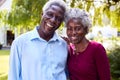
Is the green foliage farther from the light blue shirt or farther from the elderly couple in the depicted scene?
the light blue shirt

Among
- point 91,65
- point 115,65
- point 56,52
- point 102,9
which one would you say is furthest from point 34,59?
point 115,65

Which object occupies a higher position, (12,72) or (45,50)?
(45,50)

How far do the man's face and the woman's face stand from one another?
109 millimetres

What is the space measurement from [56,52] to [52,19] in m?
0.31

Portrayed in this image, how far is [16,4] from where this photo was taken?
12.6 m

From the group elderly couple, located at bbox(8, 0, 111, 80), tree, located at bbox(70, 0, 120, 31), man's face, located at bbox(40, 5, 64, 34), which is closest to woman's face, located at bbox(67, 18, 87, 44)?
elderly couple, located at bbox(8, 0, 111, 80)

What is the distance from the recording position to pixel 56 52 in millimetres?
3332

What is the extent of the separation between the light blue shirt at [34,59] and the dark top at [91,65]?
5.7 inches

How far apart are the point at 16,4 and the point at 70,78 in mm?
9454

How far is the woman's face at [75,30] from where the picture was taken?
10.9 ft

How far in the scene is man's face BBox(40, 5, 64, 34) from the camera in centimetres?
324

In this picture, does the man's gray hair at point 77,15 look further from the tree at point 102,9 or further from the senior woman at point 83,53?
the tree at point 102,9

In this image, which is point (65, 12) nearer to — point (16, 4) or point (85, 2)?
point (85, 2)

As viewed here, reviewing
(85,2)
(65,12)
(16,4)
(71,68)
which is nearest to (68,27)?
(65,12)
